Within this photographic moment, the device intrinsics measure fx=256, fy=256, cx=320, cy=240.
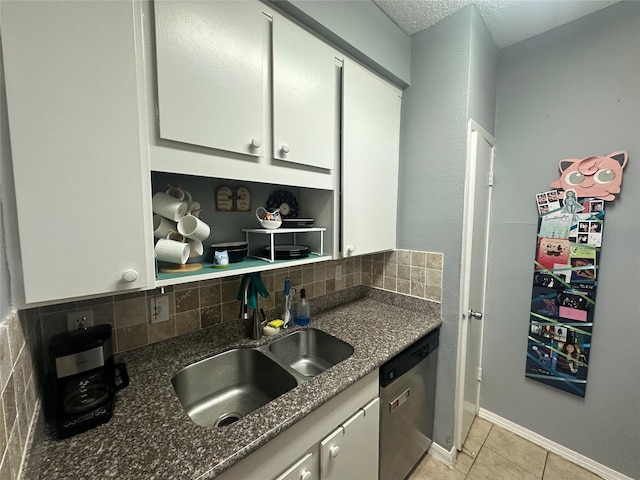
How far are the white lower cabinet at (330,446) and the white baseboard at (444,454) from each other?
2.07ft

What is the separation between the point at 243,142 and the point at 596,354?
2217 millimetres

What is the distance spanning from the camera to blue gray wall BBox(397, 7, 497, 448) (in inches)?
55.8

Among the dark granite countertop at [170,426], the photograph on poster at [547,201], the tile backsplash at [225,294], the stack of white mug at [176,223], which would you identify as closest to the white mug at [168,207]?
the stack of white mug at [176,223]

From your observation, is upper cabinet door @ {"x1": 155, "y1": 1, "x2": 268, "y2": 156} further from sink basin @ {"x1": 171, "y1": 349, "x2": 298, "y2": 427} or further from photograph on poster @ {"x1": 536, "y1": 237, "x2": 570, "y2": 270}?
photograph on poster @ {"x1": 536, "y1": 237, "x2": 570, "y2": 270}

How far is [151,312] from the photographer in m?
1.07

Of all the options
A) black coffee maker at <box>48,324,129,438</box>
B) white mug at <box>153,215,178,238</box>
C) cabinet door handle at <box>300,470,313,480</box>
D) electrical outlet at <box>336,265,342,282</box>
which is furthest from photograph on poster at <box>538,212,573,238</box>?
black coffee maker at <box>48,324,129,438</box>

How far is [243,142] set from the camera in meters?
0.95

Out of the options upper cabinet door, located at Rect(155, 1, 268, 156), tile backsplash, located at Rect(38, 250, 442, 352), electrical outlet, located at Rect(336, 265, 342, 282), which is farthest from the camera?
electrical outlet, located at Rect(336, 265, 342, 282)

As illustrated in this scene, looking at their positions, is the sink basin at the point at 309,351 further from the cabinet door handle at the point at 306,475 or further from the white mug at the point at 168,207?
the white mug at the point at 168,207

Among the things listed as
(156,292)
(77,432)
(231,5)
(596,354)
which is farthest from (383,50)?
(596,354)

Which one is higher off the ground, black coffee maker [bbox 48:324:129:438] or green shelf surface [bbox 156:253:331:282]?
green shelf surface [bbox 156:253:331:282]

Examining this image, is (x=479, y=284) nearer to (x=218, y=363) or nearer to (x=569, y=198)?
(x=569, y=198)

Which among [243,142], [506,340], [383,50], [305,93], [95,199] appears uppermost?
[383,50]

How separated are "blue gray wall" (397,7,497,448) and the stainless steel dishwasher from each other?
0.11m
